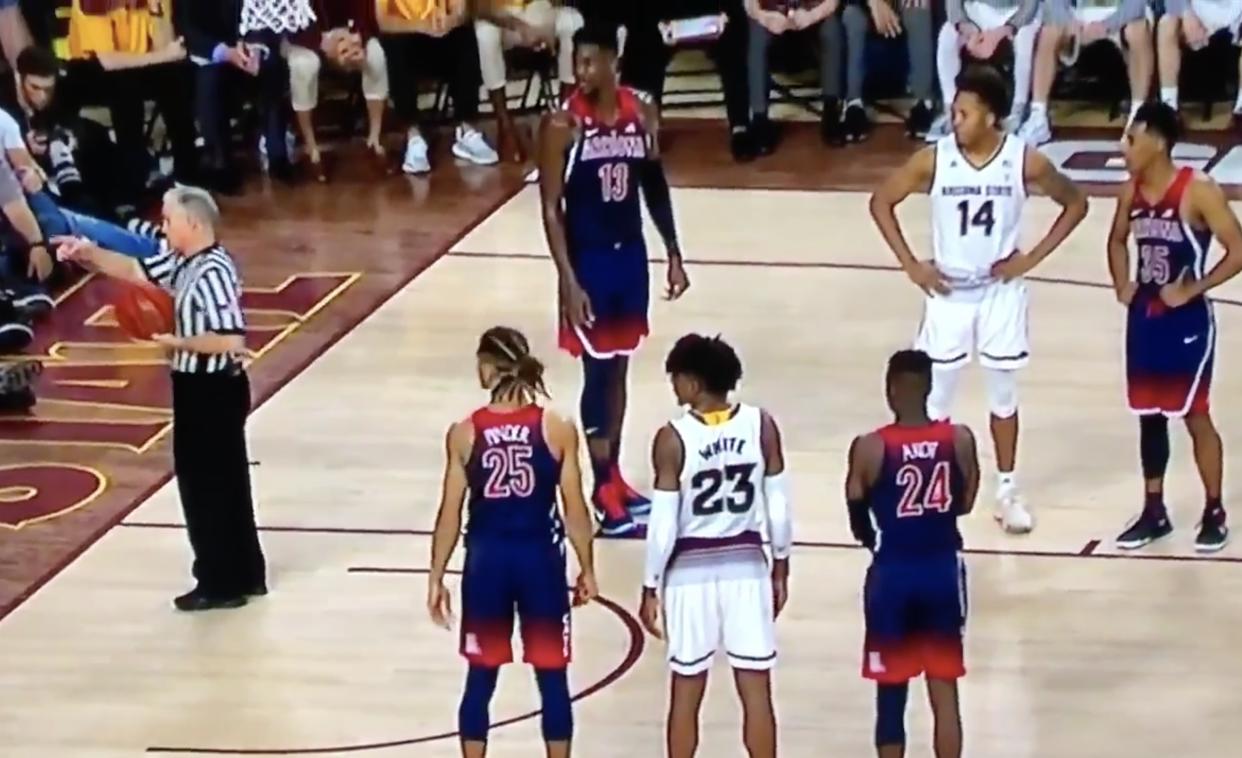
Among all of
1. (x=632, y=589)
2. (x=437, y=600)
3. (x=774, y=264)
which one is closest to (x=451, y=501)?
(x=437, y=600)

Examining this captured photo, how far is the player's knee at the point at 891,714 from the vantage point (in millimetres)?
6645

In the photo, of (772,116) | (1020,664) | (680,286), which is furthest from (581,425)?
(772,116)

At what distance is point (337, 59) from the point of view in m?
14.8

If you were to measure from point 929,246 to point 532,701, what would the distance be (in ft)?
18.6

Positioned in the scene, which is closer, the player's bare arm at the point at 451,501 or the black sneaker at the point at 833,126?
the player's bare arm at the point at 451,501

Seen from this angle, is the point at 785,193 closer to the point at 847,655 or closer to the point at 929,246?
the point at 929,246

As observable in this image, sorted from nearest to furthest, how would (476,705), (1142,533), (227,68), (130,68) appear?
1. (476,705)
2. (1142,533)
3. (130,68)
4. (227,68)

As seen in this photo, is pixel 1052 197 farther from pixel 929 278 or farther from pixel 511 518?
pixel 511 518

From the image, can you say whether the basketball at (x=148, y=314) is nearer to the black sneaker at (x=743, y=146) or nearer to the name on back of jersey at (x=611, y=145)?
the name on back of jersey at (x=611, y=145)

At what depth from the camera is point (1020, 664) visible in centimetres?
802

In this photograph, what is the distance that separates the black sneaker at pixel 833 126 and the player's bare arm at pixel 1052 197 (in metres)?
6.85

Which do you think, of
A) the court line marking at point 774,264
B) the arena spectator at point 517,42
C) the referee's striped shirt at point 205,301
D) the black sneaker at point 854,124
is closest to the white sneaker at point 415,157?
the arena spectator at point 517,42

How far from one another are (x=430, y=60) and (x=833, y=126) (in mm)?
2542

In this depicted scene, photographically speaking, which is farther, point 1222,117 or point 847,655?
point 1222,117
